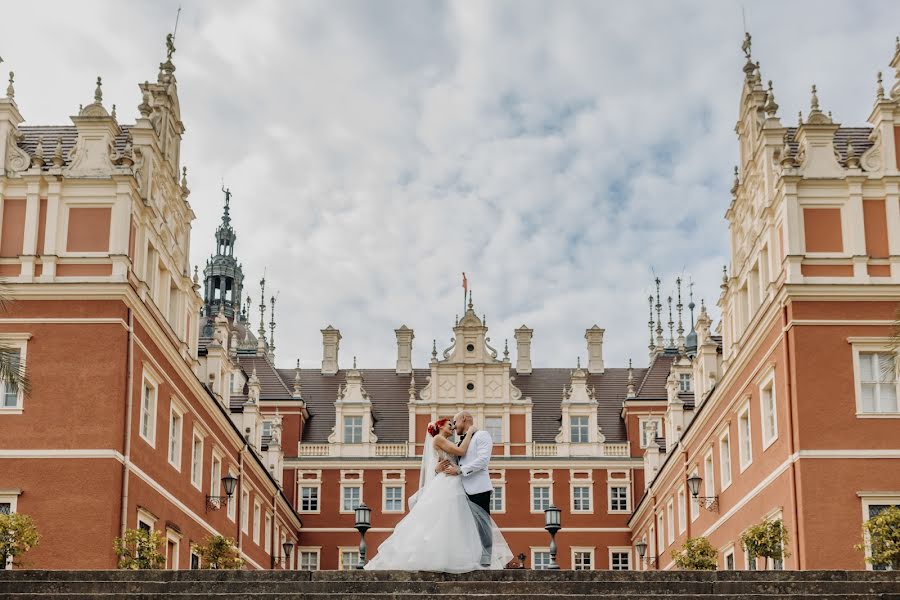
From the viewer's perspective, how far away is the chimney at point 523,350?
64125mm

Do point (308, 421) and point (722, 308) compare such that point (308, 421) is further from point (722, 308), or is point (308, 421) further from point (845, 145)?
point (845, 145)

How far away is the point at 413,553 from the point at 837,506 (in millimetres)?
13679

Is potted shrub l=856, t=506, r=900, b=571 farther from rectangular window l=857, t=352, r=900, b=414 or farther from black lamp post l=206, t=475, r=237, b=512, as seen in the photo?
black lamp post l=206, t=475, r=237, b=512

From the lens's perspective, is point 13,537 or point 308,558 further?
point 308,558

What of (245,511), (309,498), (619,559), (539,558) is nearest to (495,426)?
(539,558)

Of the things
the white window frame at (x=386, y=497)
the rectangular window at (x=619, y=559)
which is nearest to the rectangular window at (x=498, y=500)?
the white window frame at (x=386, y=497)

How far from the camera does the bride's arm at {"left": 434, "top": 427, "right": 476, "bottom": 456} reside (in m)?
16.2

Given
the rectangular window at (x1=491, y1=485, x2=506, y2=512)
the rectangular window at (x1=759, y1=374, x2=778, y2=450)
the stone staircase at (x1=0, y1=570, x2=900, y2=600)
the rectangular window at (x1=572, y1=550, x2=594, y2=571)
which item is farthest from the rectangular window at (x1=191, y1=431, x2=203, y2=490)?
the rectangular window at (x1=572, y1=550, x2=594, y2=571)

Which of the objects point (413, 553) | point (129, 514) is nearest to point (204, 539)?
point (129, 514)

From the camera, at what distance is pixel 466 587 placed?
15203mm

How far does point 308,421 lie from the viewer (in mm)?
60688

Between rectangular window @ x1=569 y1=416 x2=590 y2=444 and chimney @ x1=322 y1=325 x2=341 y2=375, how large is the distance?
41.3 ft

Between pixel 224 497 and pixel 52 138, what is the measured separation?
39.2 ft

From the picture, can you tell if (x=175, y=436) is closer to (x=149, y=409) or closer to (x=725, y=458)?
(x=149, y=409)
